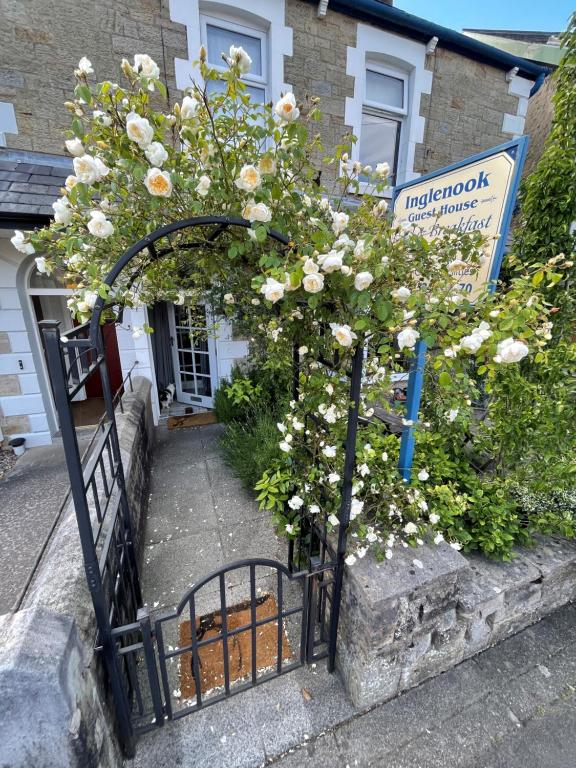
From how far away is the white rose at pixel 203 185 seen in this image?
1.13 meters

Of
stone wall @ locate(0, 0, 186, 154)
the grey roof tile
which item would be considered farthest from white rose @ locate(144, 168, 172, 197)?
stone wall @ locate(0, 0, 186, 154)

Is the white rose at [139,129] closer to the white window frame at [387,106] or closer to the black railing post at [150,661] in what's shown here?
the black railing post at [150,661]

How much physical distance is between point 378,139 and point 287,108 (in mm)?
4921

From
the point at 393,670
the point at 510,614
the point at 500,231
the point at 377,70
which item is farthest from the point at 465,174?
the point at 377,70

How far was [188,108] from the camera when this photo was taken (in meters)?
1.07

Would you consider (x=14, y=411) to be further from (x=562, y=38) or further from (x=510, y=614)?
(x=562, y=38)

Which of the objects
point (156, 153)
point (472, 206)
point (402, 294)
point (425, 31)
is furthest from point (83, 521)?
point (425, 31)

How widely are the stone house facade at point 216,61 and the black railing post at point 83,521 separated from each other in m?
2.19

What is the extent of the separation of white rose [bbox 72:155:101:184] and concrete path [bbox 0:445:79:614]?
191 cm

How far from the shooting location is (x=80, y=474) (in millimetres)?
1117

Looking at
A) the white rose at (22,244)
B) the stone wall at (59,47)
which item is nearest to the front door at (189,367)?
the stone wall at (59,47)

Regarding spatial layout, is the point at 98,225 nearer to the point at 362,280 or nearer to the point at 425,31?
the point at 362,280

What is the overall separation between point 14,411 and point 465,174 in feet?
16.6

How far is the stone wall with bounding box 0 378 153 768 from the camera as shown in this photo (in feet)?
3.06
